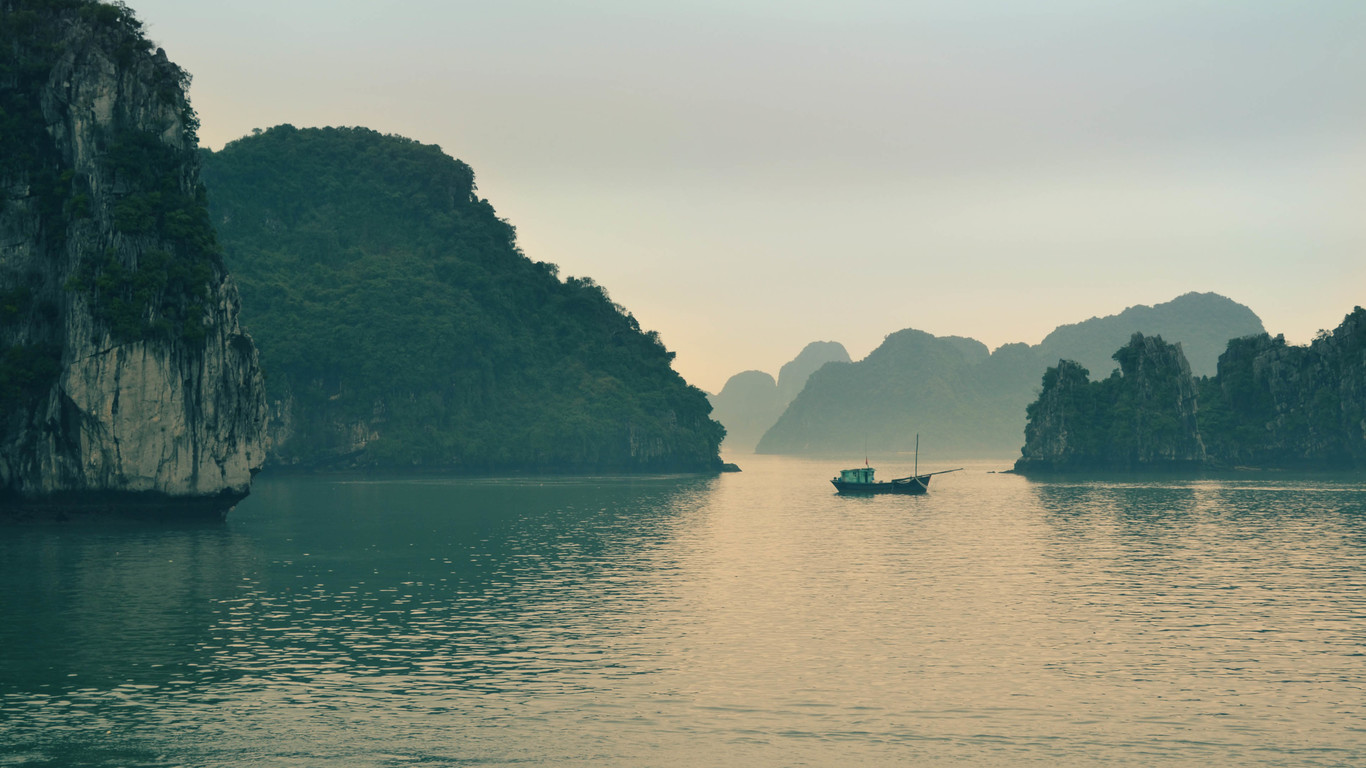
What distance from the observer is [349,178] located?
196000mm

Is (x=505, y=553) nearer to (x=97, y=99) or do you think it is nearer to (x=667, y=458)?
(x=97, y=99)

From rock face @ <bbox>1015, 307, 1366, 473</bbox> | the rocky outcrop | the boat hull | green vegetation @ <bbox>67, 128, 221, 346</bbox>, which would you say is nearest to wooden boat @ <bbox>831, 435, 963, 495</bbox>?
the boat hull

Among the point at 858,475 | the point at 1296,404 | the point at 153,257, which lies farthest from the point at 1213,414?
the point at 153,257

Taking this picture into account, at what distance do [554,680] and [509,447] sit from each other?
476ft

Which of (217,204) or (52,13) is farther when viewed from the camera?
(217,204)

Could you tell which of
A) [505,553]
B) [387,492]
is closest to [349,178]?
[387,492]

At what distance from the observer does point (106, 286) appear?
63125 mm

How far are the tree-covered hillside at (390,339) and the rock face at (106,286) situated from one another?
85.4 m

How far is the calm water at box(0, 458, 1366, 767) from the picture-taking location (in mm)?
22422

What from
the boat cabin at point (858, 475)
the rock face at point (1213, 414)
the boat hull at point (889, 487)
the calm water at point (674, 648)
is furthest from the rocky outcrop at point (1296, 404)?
the calm water at point (674, 648)

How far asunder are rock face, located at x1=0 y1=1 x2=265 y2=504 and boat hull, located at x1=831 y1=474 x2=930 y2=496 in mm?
64533

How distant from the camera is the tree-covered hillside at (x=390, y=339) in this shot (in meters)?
158

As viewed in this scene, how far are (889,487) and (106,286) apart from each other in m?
79.1

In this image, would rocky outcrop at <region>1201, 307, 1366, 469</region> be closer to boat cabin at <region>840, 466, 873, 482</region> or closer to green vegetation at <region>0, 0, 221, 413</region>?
boat cabin at <region>840, 466, 873, 482</region>
